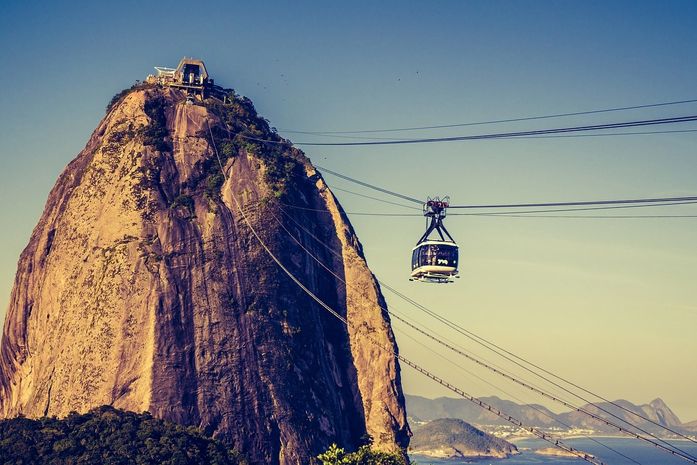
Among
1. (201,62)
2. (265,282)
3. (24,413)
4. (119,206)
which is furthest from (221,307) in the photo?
(201,62)

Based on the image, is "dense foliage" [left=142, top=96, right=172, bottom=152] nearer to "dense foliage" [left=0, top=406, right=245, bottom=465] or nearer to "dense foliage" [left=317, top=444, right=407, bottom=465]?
"dense foliage" [left=0, top=406, right=245, bottom=465]

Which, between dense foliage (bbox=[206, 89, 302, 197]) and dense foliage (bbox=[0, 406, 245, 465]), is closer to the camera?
dense foliage (bbox=[0, 406, 245, 465])

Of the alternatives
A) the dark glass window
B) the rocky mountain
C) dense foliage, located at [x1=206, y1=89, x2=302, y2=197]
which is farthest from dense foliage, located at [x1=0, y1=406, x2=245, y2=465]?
dense foliage, located at [x1=206, y1=89, x2=302, y2=197]

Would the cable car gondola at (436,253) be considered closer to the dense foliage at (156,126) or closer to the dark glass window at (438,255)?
the dark glass window at (438,255)

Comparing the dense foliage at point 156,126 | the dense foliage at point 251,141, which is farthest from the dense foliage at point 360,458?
the dense foliage at point 156,126

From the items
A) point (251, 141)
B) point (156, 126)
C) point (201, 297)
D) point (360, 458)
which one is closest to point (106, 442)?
point (201, 297)

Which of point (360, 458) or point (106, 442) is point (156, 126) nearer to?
point (106, 442)

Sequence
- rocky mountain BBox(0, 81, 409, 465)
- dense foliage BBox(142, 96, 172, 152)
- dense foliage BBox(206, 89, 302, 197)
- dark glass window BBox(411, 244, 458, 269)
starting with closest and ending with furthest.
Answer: dark glass window BBox(411, 244, 458, 269) → rocky mountain BBox(0, 81, 409, 465) → dense foliage BBox(142, 96, 172, 152) → dense foliage BBox(206, 89, 302, 197)

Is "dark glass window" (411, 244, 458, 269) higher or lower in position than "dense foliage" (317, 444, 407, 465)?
higher
